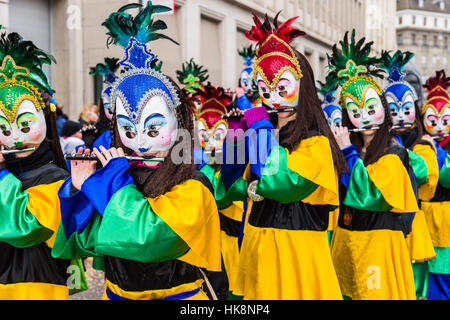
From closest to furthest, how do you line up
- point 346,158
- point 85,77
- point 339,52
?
point 346,158
point 339,52
point 85,77

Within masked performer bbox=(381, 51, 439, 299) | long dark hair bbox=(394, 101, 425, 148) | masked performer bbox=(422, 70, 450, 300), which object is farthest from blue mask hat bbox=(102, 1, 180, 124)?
masked performer bbox=(422, 70, 450, 300)

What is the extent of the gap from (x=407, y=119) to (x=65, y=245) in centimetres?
376

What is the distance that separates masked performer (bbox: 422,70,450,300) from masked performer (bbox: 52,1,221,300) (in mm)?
3518

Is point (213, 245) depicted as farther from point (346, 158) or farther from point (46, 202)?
point (346, 158)

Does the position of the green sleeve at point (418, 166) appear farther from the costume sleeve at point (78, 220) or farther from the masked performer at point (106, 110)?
the costume sleeve at point (78, 220)

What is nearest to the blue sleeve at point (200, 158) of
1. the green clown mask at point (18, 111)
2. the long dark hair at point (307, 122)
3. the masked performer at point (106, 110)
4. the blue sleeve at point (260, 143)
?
the masked performer at point (106, 110)

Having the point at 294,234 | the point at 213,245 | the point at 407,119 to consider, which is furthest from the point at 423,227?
the point at 213,245

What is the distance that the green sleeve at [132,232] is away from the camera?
209 cm

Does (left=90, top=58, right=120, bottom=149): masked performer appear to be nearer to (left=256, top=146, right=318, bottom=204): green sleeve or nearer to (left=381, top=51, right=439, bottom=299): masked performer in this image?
(left=256, top=146, right=318, bottom=204): green sleeve

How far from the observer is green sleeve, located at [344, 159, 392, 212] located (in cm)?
351

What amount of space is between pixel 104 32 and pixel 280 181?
8.14 meters

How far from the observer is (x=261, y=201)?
10.4ft

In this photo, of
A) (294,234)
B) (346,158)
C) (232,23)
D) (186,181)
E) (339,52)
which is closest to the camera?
(186,181)

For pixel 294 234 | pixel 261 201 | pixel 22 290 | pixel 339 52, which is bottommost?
pixel 22 290
